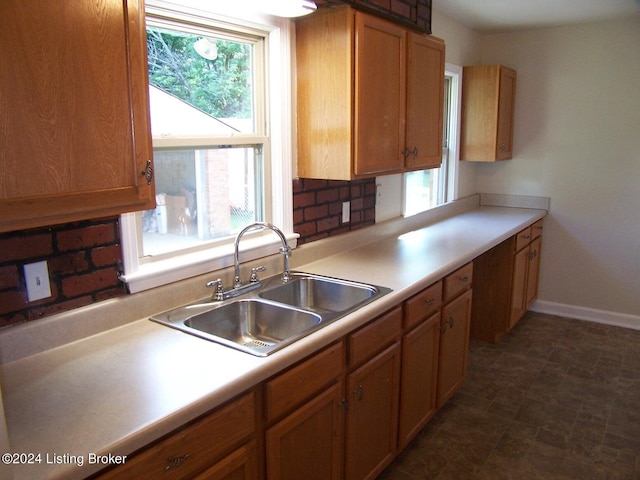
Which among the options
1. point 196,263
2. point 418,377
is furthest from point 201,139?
point 418,377

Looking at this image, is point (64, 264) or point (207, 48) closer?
point (64, 264)

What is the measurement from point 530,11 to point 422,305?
250 cm

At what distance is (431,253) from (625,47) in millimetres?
2535

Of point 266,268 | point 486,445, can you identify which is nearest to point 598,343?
point 486,445

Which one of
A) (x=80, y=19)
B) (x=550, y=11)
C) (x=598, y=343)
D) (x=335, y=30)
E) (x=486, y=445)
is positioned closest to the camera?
(x=80, y=19)

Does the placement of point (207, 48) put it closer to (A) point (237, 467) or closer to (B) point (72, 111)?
(B) point (72, 111)

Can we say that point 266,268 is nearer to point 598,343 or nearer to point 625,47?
point 598,343

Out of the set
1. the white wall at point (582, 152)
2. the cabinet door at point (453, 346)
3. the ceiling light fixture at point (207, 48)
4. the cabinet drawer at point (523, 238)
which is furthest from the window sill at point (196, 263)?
the white wall at point (582, 152)

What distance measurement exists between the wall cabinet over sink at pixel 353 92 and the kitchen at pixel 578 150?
1436 millimetres

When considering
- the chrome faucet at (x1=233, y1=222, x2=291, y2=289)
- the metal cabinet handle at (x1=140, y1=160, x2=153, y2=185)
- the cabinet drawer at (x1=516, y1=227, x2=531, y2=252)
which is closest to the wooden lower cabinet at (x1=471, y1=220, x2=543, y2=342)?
the cabinet drawer at (x1=516, y1=227, x2=531, y2=252)

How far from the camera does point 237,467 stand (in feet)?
4.71

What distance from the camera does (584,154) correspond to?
420cm

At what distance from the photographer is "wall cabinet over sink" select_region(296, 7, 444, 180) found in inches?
89.8

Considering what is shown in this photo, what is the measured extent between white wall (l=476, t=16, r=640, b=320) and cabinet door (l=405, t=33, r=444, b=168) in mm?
1766
